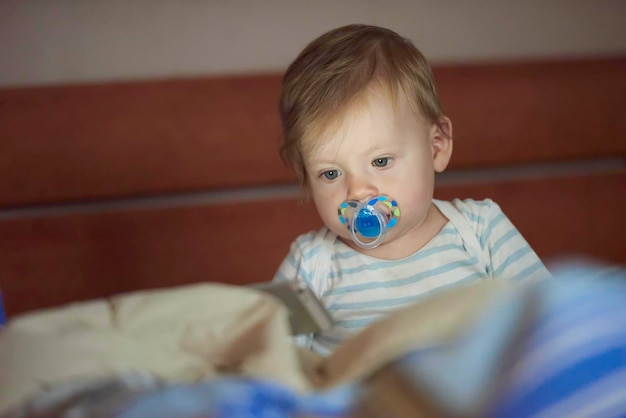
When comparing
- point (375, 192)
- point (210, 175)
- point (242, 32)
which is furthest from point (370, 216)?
point (242, 32)

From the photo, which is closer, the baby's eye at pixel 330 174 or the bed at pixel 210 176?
the baby's eye at pixel 330 174

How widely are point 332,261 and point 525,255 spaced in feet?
0.89

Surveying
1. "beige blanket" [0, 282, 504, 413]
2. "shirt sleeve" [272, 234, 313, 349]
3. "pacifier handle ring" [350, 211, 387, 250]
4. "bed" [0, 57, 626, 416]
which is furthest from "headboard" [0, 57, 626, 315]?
"beige blanket" [0, 282, 504, 413]

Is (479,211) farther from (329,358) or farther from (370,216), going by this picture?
(329,358)

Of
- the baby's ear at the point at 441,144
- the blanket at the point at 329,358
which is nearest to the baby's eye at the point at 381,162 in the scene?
the baby's ear at the point at 441,144

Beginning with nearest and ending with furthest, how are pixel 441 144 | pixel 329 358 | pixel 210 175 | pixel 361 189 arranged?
pixel 329 358 < pixel 361 189 < pixel 441 144 < pixel 210 175

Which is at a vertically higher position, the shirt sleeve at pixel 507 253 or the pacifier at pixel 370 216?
the pacifier at pixel 370 216

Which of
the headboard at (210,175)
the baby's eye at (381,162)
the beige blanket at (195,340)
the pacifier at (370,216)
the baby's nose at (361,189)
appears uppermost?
the beige blanket at (195,340)

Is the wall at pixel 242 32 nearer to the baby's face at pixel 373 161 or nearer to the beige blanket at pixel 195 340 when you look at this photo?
the baby's face at pixel 373 161

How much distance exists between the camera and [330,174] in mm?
1007

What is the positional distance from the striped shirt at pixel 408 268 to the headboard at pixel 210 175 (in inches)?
20.4

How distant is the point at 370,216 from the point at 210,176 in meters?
0.69

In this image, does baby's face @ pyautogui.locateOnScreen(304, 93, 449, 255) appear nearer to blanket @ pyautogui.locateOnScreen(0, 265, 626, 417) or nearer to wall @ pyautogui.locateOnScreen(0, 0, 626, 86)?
blanket @ pyautogui.locateOnScreen(0, 265, 626, 417)

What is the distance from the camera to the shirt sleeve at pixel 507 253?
1.05 m
